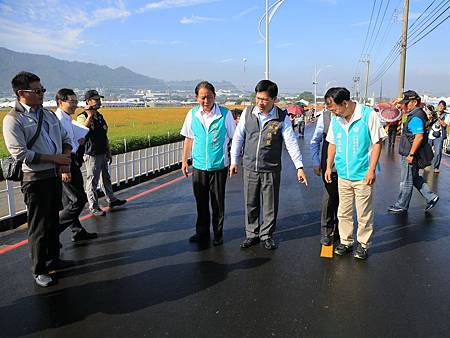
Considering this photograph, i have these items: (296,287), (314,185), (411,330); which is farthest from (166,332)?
Answer: (314,185)

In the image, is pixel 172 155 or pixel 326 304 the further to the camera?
pixel 172 155

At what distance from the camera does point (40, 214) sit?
3514mm

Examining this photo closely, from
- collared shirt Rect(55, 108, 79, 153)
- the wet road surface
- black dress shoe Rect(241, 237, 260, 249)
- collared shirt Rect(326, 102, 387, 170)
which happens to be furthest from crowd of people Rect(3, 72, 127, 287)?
collared shirt Rect(326, 102, 387, 170)

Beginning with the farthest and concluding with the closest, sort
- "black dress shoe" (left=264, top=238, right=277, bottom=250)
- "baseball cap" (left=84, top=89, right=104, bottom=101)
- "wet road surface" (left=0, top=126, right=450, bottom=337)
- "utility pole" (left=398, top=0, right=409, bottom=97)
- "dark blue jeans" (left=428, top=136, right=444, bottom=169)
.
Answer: "utility pole" (left=398, top=0, right=409, bottom=97) → "dark blue jeans" (left=428, top=136, right=444, bottom=169) → "baseball cap" (left=84, top=89, right=104, bottom=101) → "black dress shoe" (left=264, top=238, right=277, bottom=250) → "wet road surface" (left=0, top=126, right=450, bottom=337)

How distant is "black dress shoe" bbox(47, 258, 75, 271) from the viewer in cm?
392

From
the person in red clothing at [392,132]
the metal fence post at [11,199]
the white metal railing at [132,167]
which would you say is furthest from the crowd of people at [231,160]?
the person in red clothing at [392,132]

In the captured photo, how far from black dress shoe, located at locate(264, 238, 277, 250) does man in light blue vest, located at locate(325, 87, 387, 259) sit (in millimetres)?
696

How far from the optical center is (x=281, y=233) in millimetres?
5004

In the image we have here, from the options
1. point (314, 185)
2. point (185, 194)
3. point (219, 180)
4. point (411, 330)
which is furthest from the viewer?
point (314, 185)

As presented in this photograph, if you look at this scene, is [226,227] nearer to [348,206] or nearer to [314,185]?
[348,206]

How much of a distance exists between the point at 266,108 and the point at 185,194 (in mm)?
3755

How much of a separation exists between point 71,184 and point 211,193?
161cm

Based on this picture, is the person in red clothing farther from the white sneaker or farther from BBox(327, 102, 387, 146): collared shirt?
the white sneaker

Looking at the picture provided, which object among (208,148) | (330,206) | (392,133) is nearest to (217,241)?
(208,148)
